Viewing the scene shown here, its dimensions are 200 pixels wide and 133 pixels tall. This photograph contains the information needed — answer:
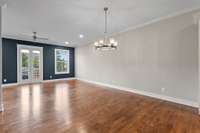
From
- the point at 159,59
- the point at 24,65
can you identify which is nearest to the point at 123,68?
the point at 159,59

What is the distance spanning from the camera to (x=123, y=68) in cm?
607

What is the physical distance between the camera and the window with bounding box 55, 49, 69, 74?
898cm

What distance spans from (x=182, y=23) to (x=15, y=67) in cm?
827

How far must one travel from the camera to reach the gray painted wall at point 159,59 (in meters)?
3.93

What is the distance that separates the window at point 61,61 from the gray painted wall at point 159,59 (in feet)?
12.0

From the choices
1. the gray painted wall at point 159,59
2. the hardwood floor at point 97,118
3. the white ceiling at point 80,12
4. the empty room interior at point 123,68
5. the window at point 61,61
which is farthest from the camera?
the window at point 61,61

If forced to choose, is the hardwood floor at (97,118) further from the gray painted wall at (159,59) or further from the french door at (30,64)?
the french door at (30,64)

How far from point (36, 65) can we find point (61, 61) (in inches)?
71.6

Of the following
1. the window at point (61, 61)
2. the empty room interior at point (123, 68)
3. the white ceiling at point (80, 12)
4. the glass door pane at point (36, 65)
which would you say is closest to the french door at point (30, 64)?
the glass door pane at point (36, 65)

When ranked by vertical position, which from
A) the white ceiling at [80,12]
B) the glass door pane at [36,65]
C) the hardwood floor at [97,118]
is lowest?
the hardwood floor at [97,118]

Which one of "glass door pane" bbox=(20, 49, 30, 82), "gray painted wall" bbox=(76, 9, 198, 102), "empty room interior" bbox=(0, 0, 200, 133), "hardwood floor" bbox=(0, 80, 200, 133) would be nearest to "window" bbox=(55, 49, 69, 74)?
"glass door pane" bbox=(20, 49, 30, 82)

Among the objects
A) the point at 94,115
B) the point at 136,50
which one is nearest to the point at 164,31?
the point at 136,50

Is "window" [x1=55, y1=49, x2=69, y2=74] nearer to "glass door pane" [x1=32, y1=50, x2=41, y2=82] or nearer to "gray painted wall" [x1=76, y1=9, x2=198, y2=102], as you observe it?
"glass door pane" [x1=32, y1=50, x2=41, y2=82]

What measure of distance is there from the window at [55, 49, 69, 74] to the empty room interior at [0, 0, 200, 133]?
2550mm
